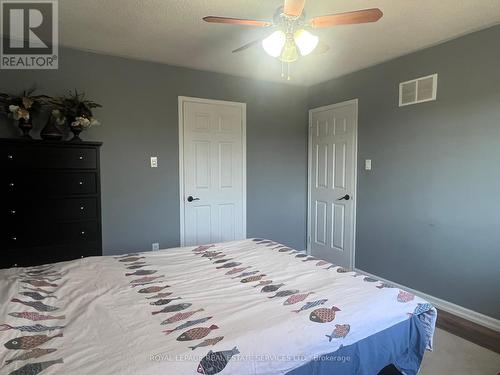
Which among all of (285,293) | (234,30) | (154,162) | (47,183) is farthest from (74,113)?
(285,293)

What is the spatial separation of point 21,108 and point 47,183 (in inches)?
26.5

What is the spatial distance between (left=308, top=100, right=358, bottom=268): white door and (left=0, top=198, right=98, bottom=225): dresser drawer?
2.78 m

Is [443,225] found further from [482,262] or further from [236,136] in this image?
[236,136]

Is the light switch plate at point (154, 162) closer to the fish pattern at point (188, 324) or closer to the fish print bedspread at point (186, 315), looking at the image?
the fish print bedspread at point (186, 315)

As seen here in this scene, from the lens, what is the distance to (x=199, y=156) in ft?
12.6

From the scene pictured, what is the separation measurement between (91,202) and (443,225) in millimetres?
3224

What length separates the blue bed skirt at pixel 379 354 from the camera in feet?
4.22

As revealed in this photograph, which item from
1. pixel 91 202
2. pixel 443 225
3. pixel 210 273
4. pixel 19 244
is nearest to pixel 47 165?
pixel 91 202

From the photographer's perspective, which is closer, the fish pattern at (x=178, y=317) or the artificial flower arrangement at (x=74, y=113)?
the fish pattern at (x=178, y=317)

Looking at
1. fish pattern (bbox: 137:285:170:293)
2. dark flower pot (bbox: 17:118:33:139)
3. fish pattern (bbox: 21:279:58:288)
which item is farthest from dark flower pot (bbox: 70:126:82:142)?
fish pattern (bbox: 137:285:170:293)

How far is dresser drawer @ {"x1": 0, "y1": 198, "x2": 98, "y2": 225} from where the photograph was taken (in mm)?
2588

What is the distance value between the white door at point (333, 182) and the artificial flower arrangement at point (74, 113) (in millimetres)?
2763

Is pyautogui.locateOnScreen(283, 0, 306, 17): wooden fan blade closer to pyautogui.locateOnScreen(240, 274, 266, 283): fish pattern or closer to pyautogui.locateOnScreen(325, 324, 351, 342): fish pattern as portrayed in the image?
pyautogui.locateOnScreen(240, 274, 266, 283): fish pattern

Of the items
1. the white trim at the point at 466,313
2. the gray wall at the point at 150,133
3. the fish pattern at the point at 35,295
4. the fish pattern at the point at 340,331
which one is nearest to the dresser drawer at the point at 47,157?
the gray wall at the point at 150,133
